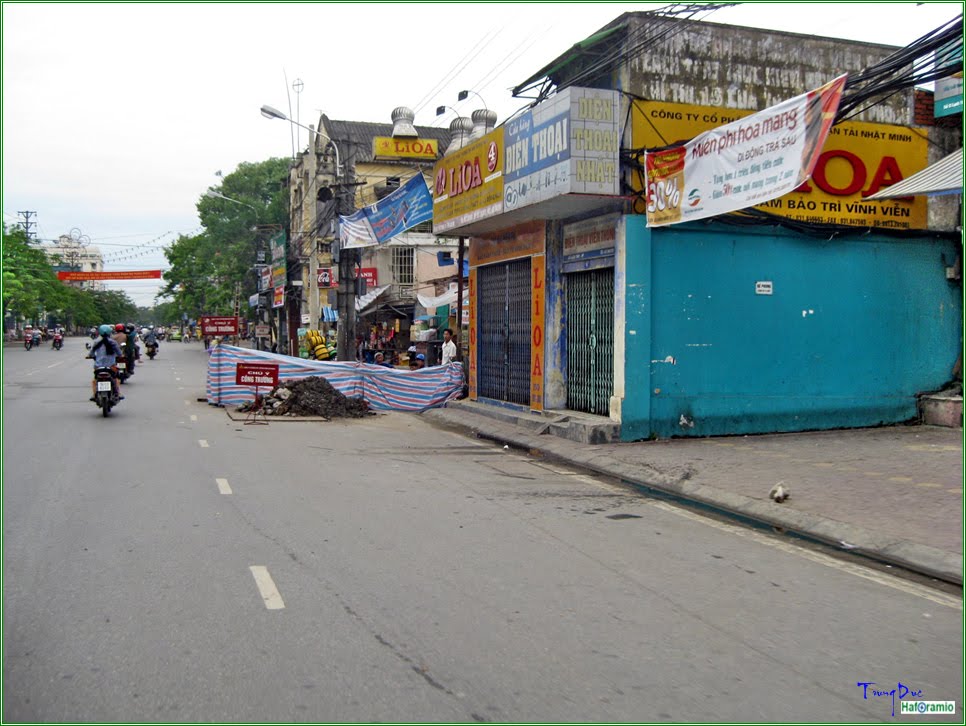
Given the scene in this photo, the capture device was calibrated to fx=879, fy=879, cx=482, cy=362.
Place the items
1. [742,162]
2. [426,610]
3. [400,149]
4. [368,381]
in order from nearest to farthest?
[426,610]
[742,162]
[368,381]
[400,149]

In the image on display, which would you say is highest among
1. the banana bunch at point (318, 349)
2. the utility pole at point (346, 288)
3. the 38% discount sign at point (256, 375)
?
the utility pole at point (346, 288)

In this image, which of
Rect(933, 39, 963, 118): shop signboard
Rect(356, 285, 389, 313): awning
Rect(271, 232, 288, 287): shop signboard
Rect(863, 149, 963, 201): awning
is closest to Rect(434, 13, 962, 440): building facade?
Rect(933, 39, 963, 118): shop signboard

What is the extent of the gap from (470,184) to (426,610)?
13003 mm

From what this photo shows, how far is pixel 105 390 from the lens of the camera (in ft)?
56.4

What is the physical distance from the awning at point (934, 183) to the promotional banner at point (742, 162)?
5.54 ft

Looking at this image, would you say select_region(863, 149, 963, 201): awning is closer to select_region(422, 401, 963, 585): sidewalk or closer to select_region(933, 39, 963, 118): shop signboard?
select_region(933, 39, 963, 118): shop signboard

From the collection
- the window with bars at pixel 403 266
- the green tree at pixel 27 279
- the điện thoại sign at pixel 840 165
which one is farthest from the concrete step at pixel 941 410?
the green tree at pixel 27 279

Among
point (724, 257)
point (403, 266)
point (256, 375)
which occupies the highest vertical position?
point (403, 266)

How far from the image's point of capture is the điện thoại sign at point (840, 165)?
46.7ft

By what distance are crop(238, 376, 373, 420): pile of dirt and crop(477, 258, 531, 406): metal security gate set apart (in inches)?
113

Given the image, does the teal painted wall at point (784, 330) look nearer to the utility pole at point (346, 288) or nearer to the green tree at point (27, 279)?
the utility pole at point (346, 288)

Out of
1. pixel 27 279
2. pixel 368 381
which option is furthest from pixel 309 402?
pixel 27 279

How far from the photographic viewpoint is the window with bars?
150 feet

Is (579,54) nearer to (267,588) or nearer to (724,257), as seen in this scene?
(724,257)
